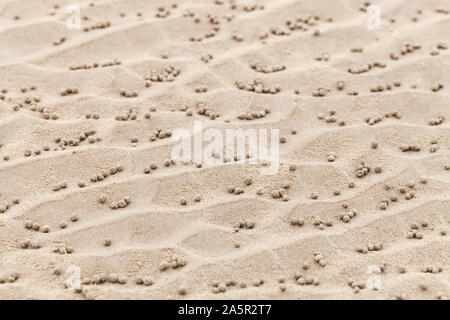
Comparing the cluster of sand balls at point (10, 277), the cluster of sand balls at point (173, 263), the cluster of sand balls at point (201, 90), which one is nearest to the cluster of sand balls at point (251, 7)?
the cluster of sand balls at point (201, 90)

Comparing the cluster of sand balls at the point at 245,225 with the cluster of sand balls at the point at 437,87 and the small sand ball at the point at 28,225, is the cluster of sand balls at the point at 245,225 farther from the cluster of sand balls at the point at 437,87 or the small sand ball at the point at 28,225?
the cluster of sand balls at the point at 437,87

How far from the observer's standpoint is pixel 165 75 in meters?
3.43

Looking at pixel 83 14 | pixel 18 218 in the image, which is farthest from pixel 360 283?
pixel 83 14

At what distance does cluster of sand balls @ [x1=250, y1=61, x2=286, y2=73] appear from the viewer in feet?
11.4

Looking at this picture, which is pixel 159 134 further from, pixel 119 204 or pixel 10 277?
pixel 10 277

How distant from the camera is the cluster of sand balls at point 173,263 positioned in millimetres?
2373

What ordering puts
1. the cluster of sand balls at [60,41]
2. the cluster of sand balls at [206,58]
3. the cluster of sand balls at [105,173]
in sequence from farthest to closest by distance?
the cluster of sand balls at [60,41]
the cluster of sand balls at [206,58]
the cluster of sand balls at [105,173]

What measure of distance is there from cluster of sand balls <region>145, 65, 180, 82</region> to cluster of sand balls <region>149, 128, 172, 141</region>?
0.44m

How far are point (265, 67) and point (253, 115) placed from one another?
434 millimetres

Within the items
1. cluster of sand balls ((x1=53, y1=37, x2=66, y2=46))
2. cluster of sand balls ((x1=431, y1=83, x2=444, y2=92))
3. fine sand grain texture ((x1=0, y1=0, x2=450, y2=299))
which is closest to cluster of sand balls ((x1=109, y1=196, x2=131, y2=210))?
fine sand grain texture ((x1=0, y1=0, x2=450, y2=299))

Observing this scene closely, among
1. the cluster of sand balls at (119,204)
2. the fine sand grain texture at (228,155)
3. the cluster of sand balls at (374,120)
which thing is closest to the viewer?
the fine sand grain texture at (228,155)
